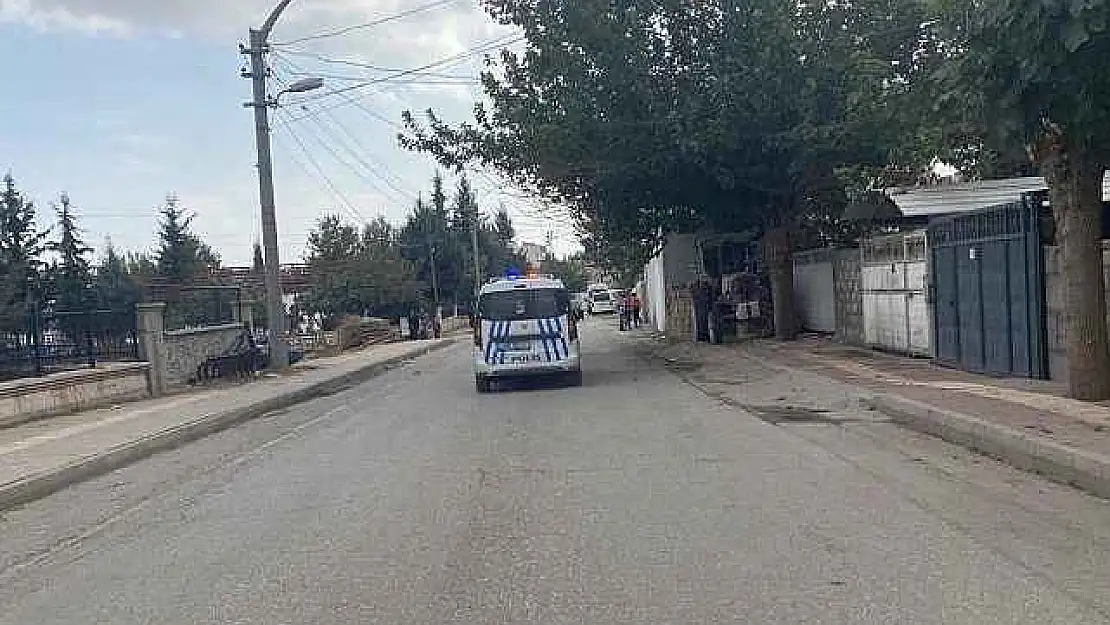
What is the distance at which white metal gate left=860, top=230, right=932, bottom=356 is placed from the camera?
21078mm

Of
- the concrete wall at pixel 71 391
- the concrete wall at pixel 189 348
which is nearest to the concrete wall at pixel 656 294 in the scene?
the concrete wall at pixel 189 348

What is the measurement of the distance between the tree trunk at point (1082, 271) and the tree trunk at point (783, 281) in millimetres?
15516

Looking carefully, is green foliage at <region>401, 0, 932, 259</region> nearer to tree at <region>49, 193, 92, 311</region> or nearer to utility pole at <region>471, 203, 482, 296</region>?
tree at <region>49, 193, 92, 311</region>

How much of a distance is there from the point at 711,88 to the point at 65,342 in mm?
14100

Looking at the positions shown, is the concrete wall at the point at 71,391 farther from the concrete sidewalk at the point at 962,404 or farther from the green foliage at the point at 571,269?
the green foliage at the point at 571,269

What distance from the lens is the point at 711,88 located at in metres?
25.2

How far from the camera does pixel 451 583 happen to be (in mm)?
7176

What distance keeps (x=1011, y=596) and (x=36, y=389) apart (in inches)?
735

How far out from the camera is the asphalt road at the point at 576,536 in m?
6.59

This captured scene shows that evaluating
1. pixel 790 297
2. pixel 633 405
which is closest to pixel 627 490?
pixel 633 405

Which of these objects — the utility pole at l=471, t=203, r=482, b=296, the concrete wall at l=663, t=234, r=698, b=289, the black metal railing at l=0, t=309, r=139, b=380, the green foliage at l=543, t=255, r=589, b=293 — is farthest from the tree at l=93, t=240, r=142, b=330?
the green foliage at l=543, t=255, r=589, b=293

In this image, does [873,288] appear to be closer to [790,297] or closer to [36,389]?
[790,297]

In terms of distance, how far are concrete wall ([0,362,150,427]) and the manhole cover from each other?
1213 centimetres

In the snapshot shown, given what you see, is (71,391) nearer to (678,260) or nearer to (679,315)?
(679,315)
